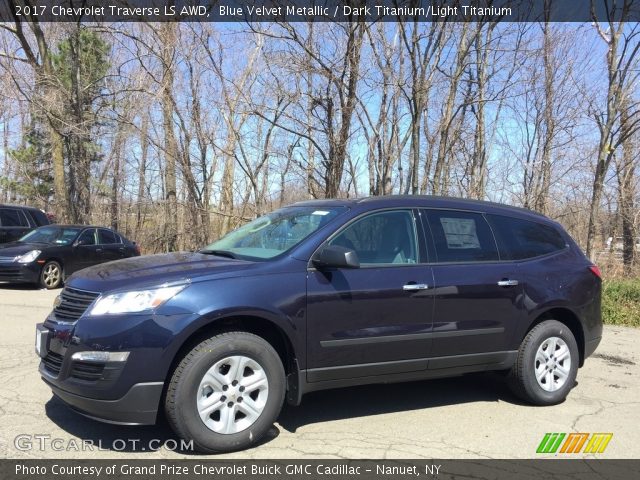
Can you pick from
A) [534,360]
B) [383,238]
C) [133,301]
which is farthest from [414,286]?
[133,301]

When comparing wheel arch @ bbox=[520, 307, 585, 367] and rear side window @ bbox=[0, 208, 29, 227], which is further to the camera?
rear side window @ bbox=[0, 208, 29, 227]

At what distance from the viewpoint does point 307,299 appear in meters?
4.19

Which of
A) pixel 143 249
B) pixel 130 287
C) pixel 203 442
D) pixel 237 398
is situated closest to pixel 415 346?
pixel 237 398

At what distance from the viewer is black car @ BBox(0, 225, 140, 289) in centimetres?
1204

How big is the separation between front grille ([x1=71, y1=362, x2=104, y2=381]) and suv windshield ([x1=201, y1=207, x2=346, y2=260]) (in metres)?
1.37

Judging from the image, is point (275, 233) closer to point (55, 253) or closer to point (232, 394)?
point (232, 394)

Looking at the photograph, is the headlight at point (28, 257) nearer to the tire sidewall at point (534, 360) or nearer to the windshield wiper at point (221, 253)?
the windshield wiper at point (221, 253)

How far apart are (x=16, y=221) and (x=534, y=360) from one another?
14.0 metres

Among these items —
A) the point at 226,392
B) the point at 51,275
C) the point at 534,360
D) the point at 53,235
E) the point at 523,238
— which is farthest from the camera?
the point at 53,235

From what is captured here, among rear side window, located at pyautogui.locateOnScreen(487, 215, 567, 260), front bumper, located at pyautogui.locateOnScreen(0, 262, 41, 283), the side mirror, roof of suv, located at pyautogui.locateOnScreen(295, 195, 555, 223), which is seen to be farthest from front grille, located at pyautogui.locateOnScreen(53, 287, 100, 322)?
front bumper, located at pyautogui.locateOnScreen(0, 262, 41, 283)

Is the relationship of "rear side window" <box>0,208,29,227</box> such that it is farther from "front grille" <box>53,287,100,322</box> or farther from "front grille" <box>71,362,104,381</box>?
"front grille" <box>71,362,104,381</box>

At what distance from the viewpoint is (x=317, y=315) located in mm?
4215

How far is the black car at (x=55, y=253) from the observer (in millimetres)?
12039

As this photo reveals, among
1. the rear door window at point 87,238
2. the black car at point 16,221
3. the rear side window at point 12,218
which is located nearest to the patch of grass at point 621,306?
the rear door window at point 87,238
